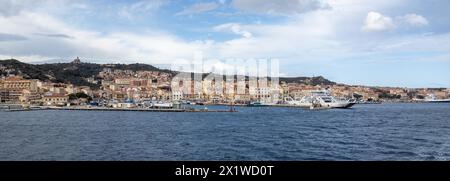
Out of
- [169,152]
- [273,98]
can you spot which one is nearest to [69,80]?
[273,98]

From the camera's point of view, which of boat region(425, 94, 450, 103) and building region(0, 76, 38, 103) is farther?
boat region(425, 94, 450, 103)

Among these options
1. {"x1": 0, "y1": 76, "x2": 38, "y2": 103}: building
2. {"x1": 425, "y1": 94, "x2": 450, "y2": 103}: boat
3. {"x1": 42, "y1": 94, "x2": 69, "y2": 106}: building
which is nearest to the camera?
{"x1": 42, "y1": 94, "x2": 69, "y2": 106}: building

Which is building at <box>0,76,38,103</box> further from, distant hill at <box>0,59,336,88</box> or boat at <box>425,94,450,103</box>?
boat at <box>425,94,450,103</box>

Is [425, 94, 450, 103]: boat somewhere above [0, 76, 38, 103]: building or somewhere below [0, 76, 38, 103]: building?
below

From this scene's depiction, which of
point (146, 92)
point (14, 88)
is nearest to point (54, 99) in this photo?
point (14, 88)

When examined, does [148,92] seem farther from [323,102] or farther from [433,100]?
[433,100]

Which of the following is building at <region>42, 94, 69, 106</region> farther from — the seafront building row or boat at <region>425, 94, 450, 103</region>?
boat at <region>425, 94, 450, 103</region>

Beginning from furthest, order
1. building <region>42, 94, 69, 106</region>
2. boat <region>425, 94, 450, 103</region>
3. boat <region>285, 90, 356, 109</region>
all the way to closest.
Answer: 1. boat <region>425, 94, 450, 103</region>
2. building <region>42, 94, 69, 106</region>
3. boat <region>285, 90, 356, 109</region>

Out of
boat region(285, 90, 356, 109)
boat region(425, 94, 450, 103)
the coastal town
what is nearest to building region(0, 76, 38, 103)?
the coastal town
